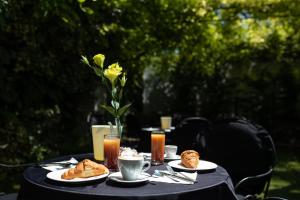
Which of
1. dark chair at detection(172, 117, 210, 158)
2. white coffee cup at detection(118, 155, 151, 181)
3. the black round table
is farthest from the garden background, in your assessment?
white coffee cup at detection(118, 155, 151, 181)

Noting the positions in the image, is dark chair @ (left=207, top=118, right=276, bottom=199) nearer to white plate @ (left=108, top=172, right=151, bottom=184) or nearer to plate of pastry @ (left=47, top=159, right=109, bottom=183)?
white plate @ (left=108, top=172, right=151, bottom=184)

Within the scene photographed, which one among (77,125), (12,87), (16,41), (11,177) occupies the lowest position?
(11,177)

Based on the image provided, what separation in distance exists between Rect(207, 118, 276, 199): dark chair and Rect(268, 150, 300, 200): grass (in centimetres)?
169

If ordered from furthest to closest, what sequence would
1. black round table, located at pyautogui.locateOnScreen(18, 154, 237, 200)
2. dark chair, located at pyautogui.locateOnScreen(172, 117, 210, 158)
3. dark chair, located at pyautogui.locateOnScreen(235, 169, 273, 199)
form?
1. dark chair, located at pyautogui.locateOnScreen(172, 117, 210, 158)
2. dark chair, located at pyautogui.locateOnScreen(235, 169, 273, 199)
3. black round table, located at pyautogui.locateOnScreen(18, 154, 237, 200)

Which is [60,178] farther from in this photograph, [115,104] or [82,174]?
[115,104]

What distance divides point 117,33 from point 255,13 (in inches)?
92.1

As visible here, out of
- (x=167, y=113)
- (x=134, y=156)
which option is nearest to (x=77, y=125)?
(x=167, y=113)

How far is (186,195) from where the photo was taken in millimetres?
1562

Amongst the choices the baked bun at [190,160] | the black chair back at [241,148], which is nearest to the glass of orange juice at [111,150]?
the baked bun at [190,160]

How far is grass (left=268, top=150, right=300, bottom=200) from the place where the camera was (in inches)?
179

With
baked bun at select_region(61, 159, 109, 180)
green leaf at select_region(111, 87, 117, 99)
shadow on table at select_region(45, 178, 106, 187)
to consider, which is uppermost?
green leaf at select_region(111, 87, 117, 99)

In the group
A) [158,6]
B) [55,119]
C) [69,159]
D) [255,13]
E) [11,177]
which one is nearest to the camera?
[69,159]

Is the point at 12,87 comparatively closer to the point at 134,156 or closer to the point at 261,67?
the point at 134,156

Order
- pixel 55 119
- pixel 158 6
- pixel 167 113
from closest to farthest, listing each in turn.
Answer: pixel 55 119, pixel 158 6, pixel 167 113
